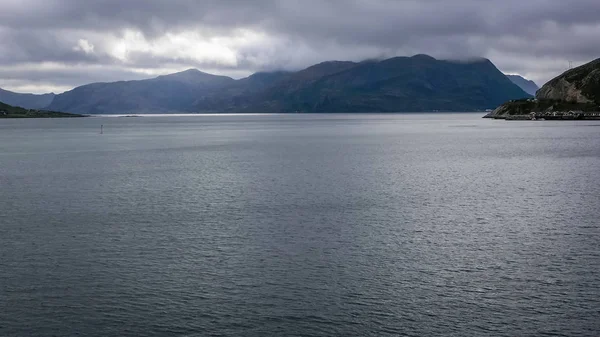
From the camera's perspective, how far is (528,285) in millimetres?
33250

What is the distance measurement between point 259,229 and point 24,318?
74.5ft

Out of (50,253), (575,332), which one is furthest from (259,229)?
(575,332)

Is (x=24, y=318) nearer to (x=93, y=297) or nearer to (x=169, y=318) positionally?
(x=93, y=297)

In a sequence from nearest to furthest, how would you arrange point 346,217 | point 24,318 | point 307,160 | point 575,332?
1. point 575,332
2. point 24,318
3. point 346,217
4. point 307,160

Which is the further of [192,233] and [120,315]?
[192,233]

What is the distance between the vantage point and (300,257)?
131 feet

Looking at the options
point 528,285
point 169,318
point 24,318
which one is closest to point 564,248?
point 528,285

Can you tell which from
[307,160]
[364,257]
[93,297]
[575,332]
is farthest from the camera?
[307,160]

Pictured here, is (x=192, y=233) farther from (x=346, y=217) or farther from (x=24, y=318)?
(x=24, y=318)

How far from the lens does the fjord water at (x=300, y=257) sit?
2872 cm

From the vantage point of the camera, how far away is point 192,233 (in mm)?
47312

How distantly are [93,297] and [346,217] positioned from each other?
27.8 m

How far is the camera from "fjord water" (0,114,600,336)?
2872 cm

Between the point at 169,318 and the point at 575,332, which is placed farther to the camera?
the point at 169,318
